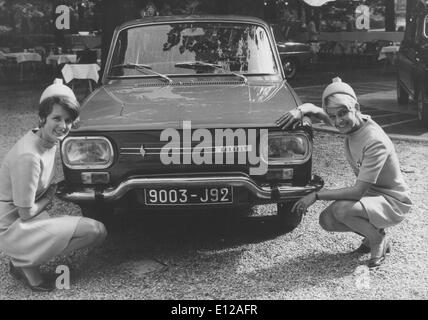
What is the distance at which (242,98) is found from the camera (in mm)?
4172

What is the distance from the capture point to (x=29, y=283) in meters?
3.53

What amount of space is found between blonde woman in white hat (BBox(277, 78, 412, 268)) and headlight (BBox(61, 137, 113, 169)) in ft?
3.68

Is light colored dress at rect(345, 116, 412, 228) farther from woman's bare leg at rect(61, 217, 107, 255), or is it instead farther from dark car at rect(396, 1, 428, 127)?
dark car at rect(396, 1, 428, 127)

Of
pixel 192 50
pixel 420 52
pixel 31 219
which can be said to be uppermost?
pixel 192 50

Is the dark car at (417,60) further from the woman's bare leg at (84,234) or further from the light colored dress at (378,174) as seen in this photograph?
the woman's bare leg at (84,234)

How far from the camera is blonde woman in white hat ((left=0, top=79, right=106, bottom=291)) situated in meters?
3.38

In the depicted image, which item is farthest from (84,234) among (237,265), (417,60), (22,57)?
(22,57)

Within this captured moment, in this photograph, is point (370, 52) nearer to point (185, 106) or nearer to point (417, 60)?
point (417, 60)

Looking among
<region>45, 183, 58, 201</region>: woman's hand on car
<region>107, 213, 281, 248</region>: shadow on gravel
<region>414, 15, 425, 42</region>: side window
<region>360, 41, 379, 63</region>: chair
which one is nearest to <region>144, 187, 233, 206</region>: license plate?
<region>45, 183, 58, 201</region>: woman's hand on car

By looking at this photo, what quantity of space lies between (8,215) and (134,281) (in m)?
0.88

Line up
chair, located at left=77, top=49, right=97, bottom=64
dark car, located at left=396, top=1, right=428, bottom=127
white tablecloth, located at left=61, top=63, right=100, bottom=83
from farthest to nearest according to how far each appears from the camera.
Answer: chair, located at left=77, top=49, right=97, bottom=64 → white tablecloth, located at left=61, top=63, right=100, bottom=83 → dark car, located at left=396, top=1, right=428, bottom=127

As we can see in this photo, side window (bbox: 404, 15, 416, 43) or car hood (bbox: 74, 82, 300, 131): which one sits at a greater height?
side window (bbox: 404, 15, 416, 43)

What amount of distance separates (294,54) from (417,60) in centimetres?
903
